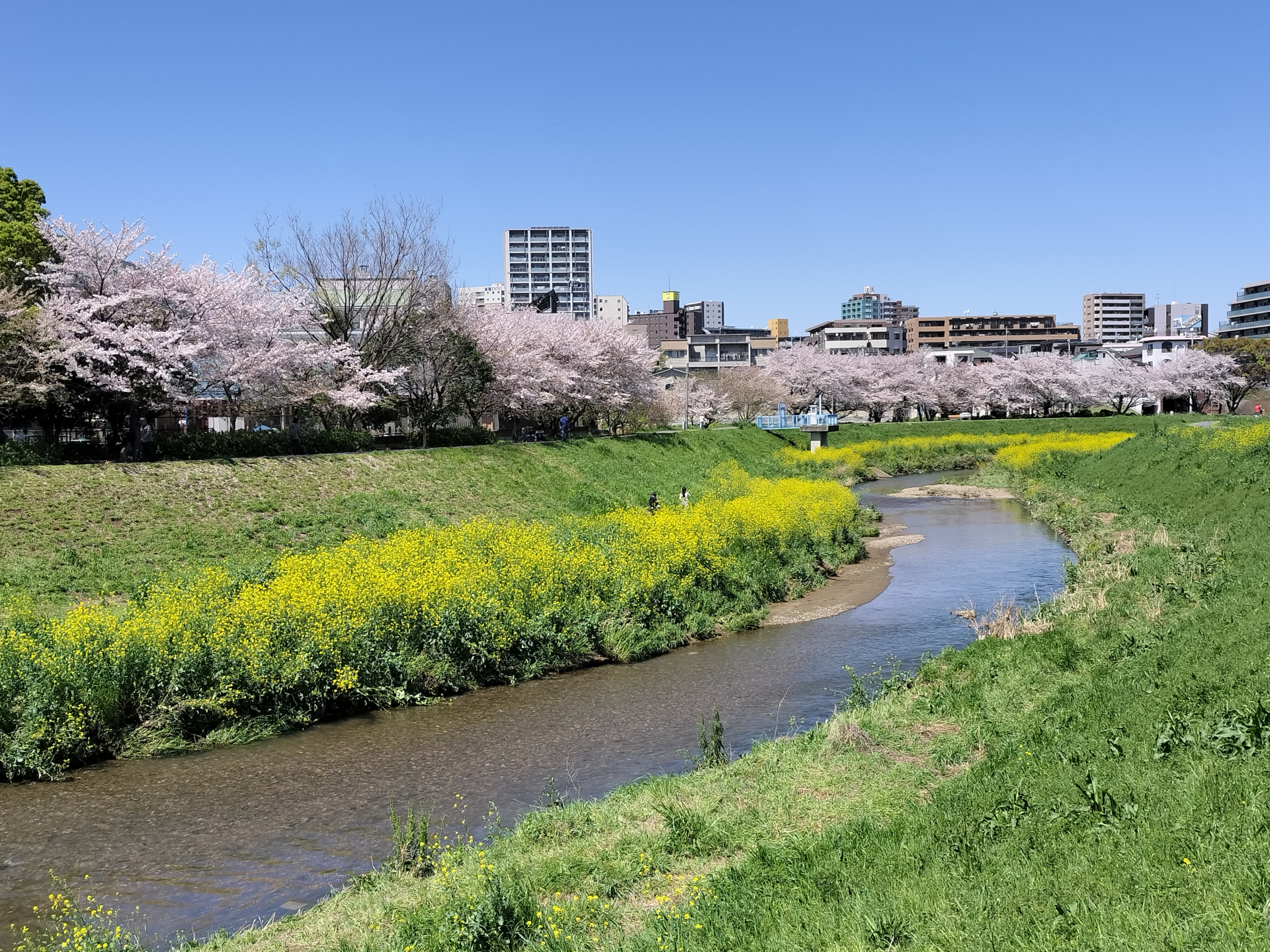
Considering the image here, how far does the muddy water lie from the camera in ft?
33.4

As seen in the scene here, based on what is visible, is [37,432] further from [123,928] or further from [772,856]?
[772,856]

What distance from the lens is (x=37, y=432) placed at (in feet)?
102

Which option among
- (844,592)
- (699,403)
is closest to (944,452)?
(699,403)

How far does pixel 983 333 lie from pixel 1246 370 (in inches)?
2236

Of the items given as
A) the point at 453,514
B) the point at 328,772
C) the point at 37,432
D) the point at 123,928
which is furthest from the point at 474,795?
the point at 37,432

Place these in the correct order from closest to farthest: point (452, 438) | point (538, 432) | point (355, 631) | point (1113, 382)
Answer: point (355, 631), point (452, 438), point (538, 432), point (1113, 382)

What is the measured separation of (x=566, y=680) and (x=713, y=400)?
73.4 m

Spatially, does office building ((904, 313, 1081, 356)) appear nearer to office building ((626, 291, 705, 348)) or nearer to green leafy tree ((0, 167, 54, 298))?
office building ((626, 291, 705, 348))

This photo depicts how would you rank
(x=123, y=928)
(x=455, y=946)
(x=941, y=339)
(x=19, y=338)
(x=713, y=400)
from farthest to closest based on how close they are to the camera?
(x=941, y=339), (x=713, y=400), (x=19, y=338), (x=123, y=928), (x=455, y=946)

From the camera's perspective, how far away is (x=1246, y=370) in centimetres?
10444

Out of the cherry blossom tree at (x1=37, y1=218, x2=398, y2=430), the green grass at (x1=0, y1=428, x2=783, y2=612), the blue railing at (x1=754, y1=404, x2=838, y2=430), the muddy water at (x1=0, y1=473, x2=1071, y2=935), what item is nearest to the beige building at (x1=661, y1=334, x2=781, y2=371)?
the blue railing at (x1=754, y1=404, x2=838, y2=430)

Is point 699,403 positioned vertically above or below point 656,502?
above

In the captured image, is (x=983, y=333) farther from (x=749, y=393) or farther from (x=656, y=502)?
(x=656, y=502)

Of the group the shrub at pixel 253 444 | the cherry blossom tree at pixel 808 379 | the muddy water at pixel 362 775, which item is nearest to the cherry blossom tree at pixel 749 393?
the cherry blossom tree at pixel 808 379
